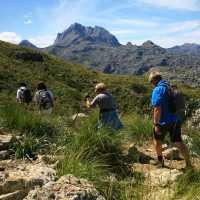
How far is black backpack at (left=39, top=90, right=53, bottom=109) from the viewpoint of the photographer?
48.8 ft

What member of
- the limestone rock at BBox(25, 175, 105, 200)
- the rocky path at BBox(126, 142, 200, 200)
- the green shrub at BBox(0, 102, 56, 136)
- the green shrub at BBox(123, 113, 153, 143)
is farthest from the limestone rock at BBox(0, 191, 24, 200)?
the green shrub at BBox(123, 113, 153, 143)

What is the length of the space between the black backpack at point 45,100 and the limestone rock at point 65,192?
30.6 feet

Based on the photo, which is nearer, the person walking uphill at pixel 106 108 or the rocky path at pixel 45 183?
the rocky path at pixel 45 183

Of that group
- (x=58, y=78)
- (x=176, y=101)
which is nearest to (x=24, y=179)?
(x=176, y=101)

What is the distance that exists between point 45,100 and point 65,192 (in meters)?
9.86

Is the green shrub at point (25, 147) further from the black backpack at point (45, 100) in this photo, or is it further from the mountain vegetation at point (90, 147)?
the black backpack at point (45, 100)

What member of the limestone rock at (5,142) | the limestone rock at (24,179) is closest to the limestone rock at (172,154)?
the limestone rock at (5,142)

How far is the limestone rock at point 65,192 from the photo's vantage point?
5184 millimetres

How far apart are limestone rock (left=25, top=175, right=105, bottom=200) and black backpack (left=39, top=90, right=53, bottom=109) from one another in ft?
30.6

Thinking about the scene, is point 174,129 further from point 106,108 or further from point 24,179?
point 24,179

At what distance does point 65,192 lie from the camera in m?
5.27

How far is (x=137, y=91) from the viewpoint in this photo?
74.1m

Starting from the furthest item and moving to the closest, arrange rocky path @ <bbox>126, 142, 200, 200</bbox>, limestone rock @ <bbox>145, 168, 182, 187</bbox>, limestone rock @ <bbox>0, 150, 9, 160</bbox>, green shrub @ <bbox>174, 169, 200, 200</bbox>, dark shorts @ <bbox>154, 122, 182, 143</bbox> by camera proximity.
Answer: dark shorts @ <bbox>154, 122, 182, 143</bbox> → limestone rock @ <bbox>0, 150, 9, 160</bbox> → limestone rock @ <bbox>145, 168, 182, 187</bbox> → rocky path @ <bbox>126, 142, 200, 200</bbox> → green shrub @ <bbox>174, 169, 200, 200</bbox>

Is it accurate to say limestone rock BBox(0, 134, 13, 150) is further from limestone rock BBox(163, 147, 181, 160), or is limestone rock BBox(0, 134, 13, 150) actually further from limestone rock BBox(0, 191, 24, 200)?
limestone rock BBox(163, 147, 181, 160)
